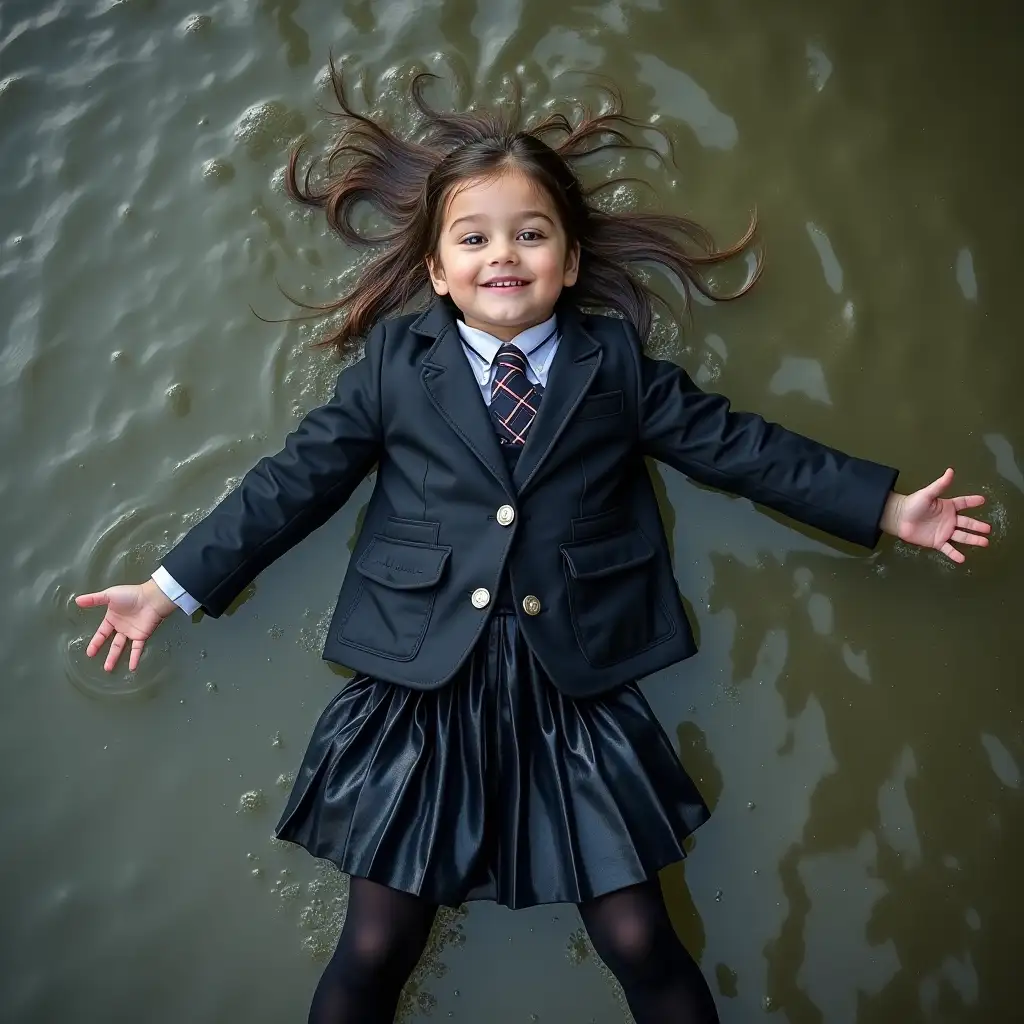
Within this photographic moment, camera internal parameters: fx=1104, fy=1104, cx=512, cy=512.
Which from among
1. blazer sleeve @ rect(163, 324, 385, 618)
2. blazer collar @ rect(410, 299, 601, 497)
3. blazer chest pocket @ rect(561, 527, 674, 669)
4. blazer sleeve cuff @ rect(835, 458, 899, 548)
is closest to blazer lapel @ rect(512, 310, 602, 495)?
blazer collar @ rect(410, 299, 601, 497)

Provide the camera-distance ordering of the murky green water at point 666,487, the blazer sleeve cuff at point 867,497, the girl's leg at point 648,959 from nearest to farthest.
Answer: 1. the girl's leg at point 648,959
2. the blazer sleeve cuff at point 867,497
3. the murky green water at point 666,487

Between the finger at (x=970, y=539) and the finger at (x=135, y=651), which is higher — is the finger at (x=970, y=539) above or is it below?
below

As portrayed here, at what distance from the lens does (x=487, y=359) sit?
136 centimetres

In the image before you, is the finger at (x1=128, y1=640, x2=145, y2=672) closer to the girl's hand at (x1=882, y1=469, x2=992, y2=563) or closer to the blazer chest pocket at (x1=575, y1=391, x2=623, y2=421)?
the blazer chest pocket at (x1=575, y1=391, x2=623, y2=421)

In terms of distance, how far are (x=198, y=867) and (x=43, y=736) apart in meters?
0.28

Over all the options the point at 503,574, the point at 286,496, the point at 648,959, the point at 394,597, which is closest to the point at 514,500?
the point at 503,574

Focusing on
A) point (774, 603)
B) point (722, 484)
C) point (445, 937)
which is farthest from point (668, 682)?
point (445, 937)

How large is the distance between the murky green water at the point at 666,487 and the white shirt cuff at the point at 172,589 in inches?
7.0

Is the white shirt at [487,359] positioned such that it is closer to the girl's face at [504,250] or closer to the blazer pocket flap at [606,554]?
the girl's face at [504,250]

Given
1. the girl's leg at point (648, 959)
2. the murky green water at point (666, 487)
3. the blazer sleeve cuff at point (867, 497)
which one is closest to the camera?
the girl's leg at point (648, 959)

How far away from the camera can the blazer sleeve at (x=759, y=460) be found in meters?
1.35

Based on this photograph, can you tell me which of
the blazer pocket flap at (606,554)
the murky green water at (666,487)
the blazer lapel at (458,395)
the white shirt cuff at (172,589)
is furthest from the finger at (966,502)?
the white shirt cuff at (172,589)

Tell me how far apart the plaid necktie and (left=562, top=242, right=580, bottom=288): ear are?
13cm

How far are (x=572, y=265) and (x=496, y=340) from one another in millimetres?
144
